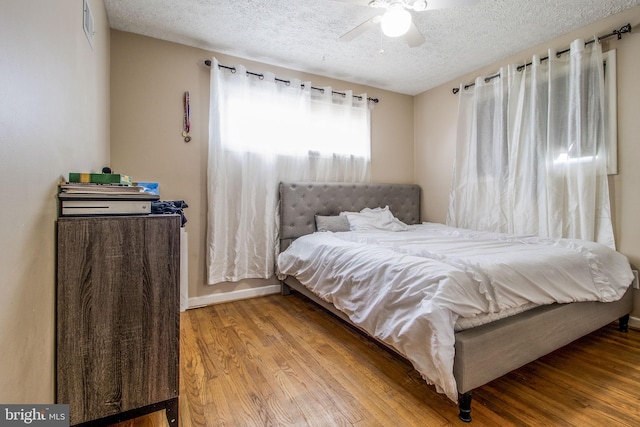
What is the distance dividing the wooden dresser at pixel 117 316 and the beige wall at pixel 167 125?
1.77 metres

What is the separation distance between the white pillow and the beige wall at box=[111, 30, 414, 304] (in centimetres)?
126

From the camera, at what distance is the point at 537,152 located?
2.86m

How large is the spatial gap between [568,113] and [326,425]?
3149mm

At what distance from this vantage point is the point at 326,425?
4.52 feet

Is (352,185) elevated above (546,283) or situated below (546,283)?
above

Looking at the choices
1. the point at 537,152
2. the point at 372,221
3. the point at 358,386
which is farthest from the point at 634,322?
the point at 358,386

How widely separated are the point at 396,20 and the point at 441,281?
61.8 inches

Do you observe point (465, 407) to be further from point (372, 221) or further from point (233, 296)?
point (233, 296)

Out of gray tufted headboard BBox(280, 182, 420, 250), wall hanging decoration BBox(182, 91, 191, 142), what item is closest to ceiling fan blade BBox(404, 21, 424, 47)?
gray tufted headboard BBox(280, 182, 420, 250)

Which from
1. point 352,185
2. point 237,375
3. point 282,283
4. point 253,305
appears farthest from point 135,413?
point 352,185

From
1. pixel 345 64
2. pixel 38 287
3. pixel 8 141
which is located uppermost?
pixel 345 64

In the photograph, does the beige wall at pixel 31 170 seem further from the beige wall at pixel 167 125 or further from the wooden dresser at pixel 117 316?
the beige wall at pixel 167 125

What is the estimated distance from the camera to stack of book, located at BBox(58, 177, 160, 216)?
1146 millimetres

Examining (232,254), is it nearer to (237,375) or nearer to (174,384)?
(237,375)
